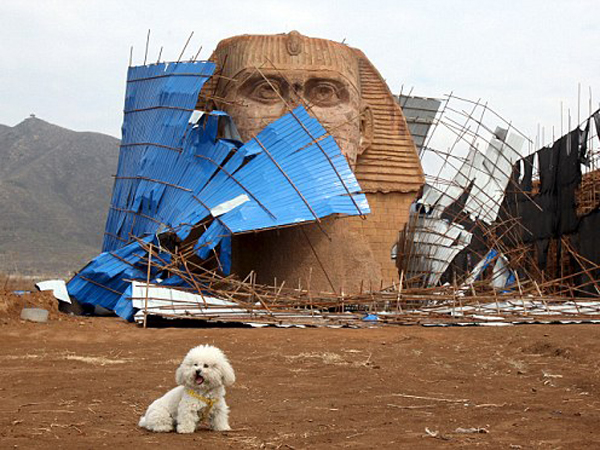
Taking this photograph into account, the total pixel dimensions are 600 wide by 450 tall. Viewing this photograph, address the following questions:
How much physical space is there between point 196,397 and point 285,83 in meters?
11.1

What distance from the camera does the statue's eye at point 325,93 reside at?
16.2 meters

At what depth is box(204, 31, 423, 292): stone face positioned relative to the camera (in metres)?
15.7

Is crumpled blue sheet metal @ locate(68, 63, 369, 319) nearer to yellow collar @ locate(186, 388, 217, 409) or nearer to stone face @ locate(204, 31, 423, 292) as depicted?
stone face @ locate(204, 31, 423, 292)

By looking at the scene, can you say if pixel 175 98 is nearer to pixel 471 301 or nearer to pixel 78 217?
pixel 471 301

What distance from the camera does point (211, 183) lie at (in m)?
15.1

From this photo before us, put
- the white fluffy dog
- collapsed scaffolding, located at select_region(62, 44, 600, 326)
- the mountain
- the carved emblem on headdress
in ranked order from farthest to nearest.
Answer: the mountain
the carved emblem on headdress
collapsed scaffolding, located at select_region(62, 44, 600, 326)
the white fluffy dog

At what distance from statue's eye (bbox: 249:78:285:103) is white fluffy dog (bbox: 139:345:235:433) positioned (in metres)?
10.8

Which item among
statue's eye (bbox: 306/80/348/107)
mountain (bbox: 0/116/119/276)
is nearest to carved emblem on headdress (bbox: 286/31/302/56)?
statue's eye (bbox: 306/80/348/107)

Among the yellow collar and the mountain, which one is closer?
the yellow collar

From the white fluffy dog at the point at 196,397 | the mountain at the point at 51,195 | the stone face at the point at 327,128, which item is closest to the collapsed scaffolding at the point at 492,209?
the stone face at the point at 327,128

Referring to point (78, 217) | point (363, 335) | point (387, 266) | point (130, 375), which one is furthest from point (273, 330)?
point (78, 217)

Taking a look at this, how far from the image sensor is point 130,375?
8156 millimetres

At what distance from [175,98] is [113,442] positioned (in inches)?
461

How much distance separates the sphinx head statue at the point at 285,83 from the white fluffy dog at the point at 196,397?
34.7 feet
